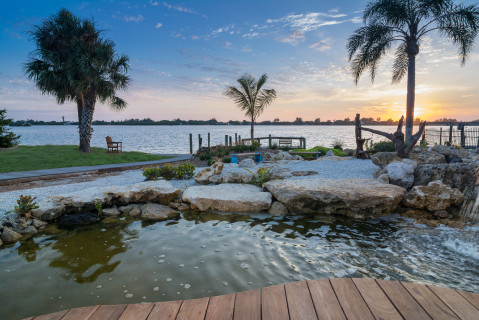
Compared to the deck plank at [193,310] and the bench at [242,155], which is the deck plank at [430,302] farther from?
the bench at [242,155]

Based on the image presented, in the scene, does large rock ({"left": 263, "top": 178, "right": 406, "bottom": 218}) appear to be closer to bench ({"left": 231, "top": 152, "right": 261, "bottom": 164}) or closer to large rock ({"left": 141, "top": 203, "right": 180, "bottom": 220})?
large rock ({"left": 141, "top": 203, "right": 180, "bottom": 220})

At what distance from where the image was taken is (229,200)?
6.30 m

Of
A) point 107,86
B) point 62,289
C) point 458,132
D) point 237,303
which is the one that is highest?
point 107,86

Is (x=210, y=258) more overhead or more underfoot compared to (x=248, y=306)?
more underfoot

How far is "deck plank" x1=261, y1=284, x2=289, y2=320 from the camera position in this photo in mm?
2185

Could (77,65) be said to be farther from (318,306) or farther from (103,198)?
(318,306)

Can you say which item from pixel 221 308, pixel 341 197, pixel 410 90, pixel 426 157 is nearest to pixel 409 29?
pixel 410 90

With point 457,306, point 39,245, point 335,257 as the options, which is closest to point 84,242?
point 39,245

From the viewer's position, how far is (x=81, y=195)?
6160mm

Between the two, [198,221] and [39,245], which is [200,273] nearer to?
[198,221]

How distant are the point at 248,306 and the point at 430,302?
153 cm

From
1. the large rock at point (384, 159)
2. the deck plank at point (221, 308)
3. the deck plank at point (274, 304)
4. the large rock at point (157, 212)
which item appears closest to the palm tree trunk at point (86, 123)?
the large rock at point (157, 212)

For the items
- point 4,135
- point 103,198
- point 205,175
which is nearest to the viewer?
point 103,198

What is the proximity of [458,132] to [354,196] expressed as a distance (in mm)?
18486
